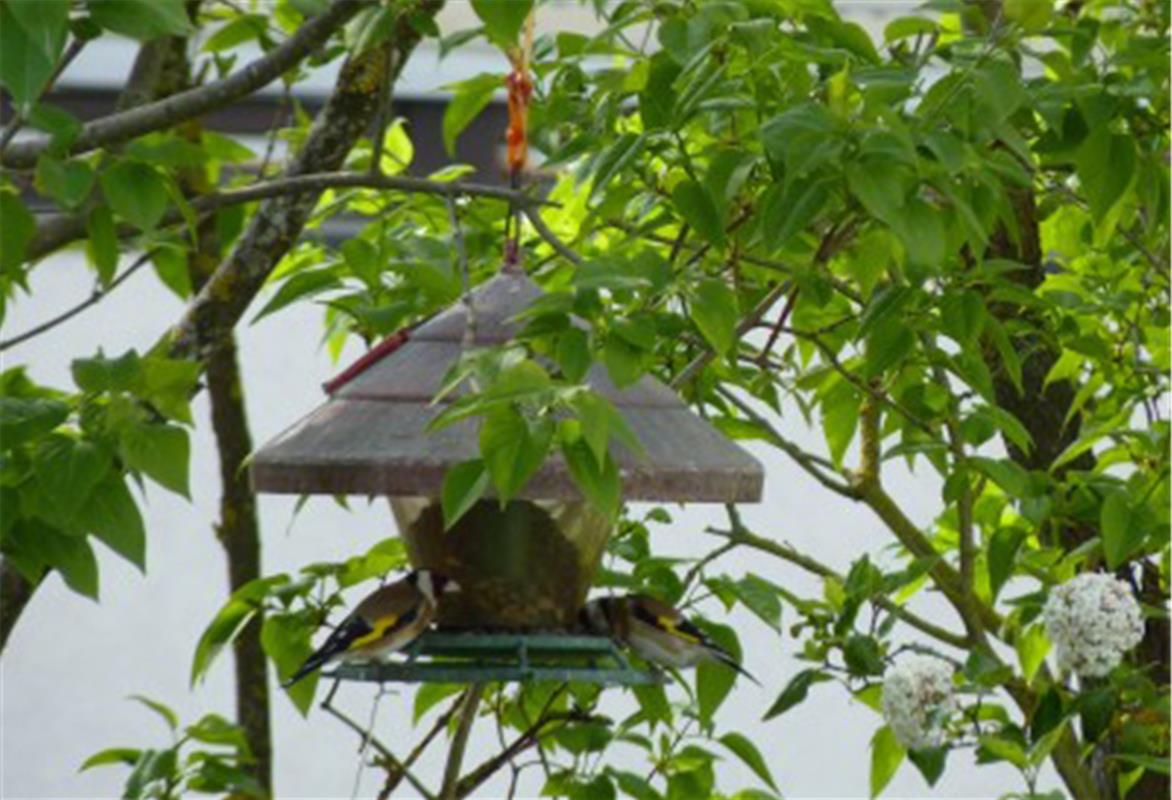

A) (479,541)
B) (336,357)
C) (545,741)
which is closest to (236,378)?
(336,357)

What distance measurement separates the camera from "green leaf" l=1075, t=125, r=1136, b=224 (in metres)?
1.94

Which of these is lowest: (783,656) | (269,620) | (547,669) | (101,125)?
(783,656)

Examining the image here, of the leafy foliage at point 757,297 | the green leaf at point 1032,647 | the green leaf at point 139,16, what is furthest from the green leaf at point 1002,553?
the green leaf at point 139,16

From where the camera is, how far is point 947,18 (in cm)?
246

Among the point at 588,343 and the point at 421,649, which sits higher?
the point at 588,343

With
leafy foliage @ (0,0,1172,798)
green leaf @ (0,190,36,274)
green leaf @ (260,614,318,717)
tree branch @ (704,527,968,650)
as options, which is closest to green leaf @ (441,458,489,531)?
leafy foliage @ (0,0,1172,798)

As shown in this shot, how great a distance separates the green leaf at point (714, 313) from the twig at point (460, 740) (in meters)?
0.38

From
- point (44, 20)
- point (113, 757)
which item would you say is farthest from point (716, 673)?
point (44, 20)

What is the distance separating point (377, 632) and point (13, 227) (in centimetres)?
38

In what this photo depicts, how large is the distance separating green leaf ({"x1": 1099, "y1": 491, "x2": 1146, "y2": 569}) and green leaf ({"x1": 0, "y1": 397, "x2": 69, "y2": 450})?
3.06ft

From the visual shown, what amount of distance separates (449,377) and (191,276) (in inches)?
60.2

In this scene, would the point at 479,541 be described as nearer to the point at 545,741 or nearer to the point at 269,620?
the point at 269,620

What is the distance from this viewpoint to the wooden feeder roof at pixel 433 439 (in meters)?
1.56

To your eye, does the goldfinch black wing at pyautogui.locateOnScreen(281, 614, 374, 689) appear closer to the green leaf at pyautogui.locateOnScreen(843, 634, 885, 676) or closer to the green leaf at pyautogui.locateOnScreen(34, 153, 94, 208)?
the green leaf at pyautogui.locateOnScreen(34, 153, 94, 208)
